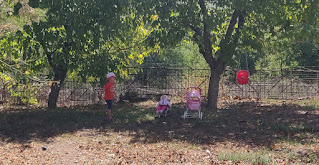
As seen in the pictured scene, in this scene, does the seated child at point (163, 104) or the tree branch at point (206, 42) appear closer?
the seated child at point (163, 104)

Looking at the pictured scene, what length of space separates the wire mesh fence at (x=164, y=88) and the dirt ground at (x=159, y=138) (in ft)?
12.1

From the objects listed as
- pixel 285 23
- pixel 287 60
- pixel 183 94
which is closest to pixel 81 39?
pixel 285 23

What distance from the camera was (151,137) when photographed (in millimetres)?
9453

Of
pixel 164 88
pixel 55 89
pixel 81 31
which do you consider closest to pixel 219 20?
pixel 81 31

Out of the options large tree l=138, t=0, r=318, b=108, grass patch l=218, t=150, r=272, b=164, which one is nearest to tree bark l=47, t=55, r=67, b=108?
large tree l=138, t=0, r=318, b=108

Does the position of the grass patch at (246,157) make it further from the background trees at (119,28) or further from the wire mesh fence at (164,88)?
the wire mesh fence at (164,88)

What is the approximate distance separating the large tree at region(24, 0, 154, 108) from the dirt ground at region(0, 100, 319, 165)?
184 centimetres

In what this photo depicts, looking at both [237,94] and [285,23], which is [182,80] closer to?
[237,94]

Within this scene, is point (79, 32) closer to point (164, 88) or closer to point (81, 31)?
point (81, 31)

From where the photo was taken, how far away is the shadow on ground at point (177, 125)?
9.38 meters

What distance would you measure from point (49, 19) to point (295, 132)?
834 cm

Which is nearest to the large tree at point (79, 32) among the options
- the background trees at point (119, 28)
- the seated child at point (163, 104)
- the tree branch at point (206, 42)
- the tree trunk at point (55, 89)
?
the background trees at point (119, 28)

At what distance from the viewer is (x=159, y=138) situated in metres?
9.33

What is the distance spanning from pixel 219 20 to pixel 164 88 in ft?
24.5
